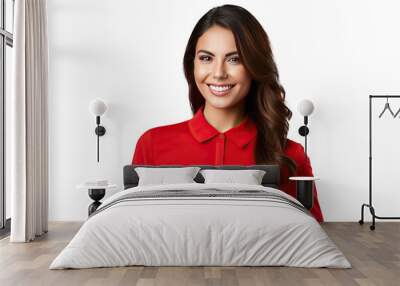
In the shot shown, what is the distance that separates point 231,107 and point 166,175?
3.68ft

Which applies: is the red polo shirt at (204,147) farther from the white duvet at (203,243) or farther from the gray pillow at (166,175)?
the white duvet at (203,243)

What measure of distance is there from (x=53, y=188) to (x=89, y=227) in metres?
2.84

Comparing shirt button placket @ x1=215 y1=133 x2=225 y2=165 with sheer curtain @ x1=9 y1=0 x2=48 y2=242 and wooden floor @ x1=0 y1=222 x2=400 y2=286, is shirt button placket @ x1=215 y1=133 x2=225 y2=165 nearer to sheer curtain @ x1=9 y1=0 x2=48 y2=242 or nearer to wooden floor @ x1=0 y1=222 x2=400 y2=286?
sheer curtain @ x1=9 y1=0 x2=48 y2=242

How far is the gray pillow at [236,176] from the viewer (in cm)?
586

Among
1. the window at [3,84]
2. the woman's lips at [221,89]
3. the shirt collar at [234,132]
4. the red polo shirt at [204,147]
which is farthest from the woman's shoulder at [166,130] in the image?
the window at [3,84]

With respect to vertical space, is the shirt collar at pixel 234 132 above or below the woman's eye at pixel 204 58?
below

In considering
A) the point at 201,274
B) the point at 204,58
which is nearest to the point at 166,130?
the point at 204,58

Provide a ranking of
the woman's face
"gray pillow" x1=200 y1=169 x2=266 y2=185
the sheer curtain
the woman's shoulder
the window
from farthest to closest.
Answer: the woman's shoulder → the woman's face → the window → "gray pillow" x1=200 y1=169 x2=266 y2=185 → the sheer curtain

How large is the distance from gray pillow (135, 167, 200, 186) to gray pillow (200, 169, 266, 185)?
19 cm

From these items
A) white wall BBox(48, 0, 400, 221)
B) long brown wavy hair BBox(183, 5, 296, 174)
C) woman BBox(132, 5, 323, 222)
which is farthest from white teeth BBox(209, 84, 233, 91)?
white wall BBox(48, 0, 400, 221)

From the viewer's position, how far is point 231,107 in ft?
21.5

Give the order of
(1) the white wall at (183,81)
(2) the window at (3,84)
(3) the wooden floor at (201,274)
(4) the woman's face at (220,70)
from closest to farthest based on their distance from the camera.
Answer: (3) the wooden floor at (201,274), (2) the window at (3,84), (4) the woman's face at (220,70), (1) the white wall at (183,81)

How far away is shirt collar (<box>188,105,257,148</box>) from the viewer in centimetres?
649

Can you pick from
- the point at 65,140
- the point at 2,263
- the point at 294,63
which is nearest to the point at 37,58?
the point at 65,140
